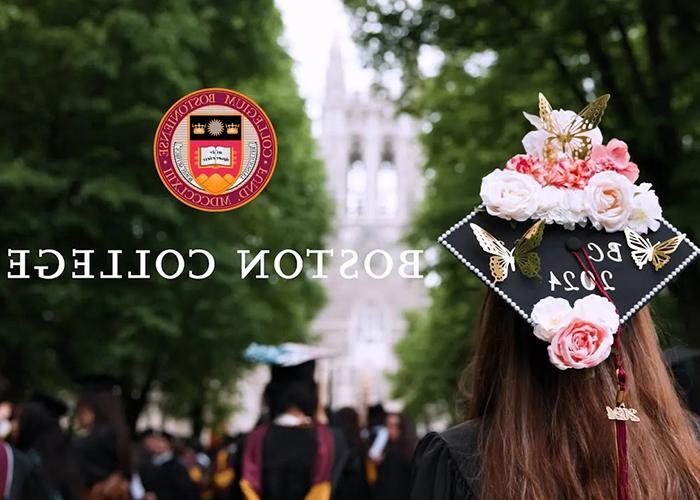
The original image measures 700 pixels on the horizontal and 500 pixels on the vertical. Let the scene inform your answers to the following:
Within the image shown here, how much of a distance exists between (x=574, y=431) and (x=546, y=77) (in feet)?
35.4

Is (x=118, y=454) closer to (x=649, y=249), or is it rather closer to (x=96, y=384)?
(x=96, y=384)

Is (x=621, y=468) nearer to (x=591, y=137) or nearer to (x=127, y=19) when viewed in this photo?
(x=591, y=137)

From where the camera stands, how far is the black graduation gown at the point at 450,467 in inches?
104

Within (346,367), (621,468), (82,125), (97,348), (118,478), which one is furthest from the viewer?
(346,367)

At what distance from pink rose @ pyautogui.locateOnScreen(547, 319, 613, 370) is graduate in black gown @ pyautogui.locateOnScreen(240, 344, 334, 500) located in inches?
190

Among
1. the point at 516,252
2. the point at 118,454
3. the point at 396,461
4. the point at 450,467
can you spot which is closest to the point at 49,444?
the point at 118,454

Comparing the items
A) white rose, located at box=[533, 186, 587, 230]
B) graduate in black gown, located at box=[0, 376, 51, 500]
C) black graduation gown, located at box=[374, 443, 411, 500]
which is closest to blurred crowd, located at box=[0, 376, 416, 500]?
graduate in black gown, located at box=[0, 376, 51, 500]

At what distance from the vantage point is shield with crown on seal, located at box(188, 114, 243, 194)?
15.3ft

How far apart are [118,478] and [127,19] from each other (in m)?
5.82

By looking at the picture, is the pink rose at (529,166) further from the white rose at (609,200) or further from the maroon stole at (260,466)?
the maroon stole at (260,466)

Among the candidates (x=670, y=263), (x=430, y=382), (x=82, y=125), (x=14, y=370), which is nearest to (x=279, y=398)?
(x=670, y=263)

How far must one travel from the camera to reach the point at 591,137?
2854 millimetres

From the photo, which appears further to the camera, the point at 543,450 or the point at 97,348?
the point at 97,348

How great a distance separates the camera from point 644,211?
2807mm
